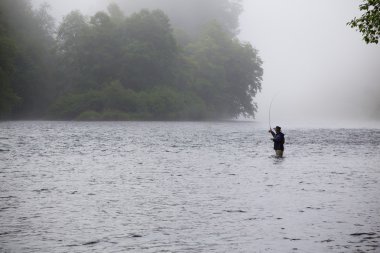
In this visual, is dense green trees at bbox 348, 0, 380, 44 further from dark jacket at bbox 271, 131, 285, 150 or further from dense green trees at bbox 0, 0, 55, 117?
dense green trees at bbox 0, 0, 55, 117

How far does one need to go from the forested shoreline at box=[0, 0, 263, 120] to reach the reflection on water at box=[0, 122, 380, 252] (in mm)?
63048

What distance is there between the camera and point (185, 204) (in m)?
15.8

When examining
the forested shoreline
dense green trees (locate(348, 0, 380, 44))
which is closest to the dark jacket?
dense green trees (locate(348, 0, 380, 44))

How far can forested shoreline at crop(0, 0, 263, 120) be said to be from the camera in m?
91.8

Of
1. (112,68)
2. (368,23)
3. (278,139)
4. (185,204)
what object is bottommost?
(185,204)

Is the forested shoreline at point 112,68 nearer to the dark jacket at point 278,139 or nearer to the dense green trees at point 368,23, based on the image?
the dark jacket at point 278,139

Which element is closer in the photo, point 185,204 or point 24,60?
point 185,204

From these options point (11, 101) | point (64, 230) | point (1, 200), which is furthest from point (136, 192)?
point (11, 101)

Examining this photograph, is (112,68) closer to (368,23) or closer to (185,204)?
(368,23)

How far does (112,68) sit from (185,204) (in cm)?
8660

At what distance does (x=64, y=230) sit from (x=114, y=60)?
89.8m

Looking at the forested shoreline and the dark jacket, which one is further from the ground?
the forested shoreline

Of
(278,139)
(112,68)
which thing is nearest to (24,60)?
(112,68)

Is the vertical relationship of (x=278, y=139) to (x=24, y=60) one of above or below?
below
